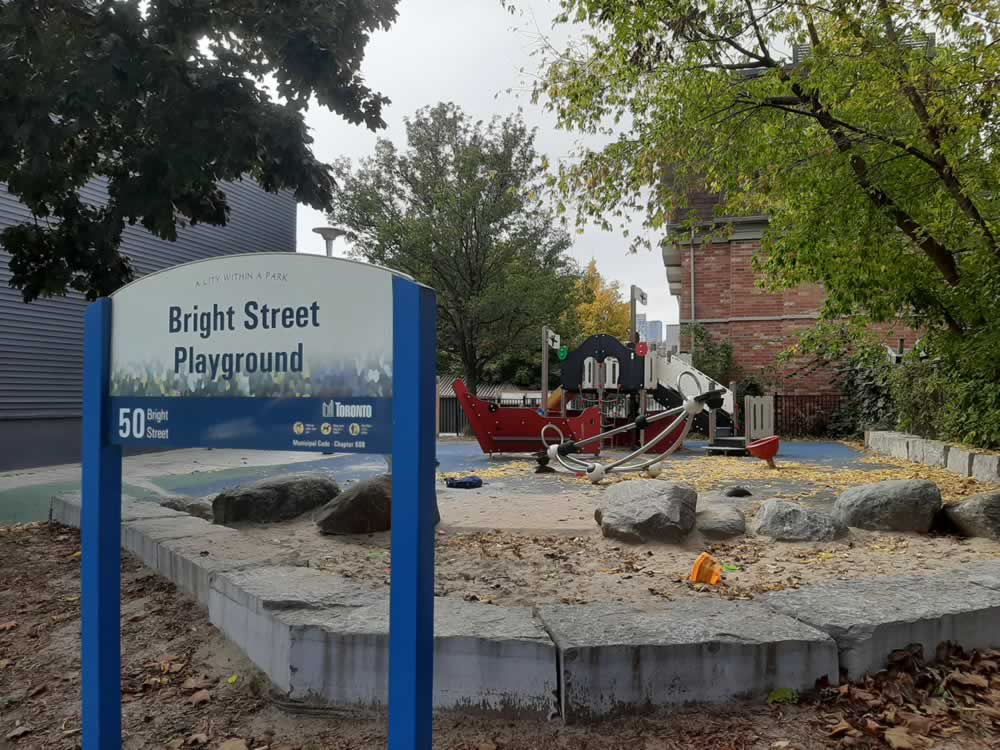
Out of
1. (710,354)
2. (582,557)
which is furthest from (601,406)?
(582,557)

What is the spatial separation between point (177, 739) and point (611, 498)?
391 cm

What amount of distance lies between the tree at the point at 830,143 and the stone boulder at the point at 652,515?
3.10 meters

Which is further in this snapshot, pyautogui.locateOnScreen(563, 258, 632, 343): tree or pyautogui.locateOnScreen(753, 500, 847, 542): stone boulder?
pyautogui.locateOnScreen(563, 258, 632, 343): tree

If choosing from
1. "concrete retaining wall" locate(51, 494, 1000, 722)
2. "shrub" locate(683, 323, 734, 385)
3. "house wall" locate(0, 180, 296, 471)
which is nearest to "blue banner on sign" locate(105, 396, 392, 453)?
"concrete retaining wall" locate(51, 494, 1000, 722)

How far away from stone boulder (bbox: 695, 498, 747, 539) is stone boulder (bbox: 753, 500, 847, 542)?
16 centimetres

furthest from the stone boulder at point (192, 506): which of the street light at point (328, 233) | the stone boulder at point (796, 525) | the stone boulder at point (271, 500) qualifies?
the street light at point (328, 233)

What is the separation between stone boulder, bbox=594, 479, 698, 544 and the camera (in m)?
5.10

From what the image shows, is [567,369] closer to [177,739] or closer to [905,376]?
[905,376]

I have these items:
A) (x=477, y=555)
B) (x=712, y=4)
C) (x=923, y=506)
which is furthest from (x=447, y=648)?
(x=712, y=4)

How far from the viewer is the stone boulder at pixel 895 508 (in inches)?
216

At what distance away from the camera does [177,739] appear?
2.62m

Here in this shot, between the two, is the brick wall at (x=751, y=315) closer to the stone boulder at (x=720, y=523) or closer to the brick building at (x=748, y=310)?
the brick building at (x=748, y=310)

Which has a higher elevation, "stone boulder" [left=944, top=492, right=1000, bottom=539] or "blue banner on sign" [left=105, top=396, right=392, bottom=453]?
"blue banner on sign" [left=105, top=396, right=392, bottom=453]

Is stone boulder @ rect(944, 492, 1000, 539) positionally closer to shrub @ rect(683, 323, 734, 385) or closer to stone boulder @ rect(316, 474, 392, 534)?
stone boulder @ rect(316, 474, 392, 534)
